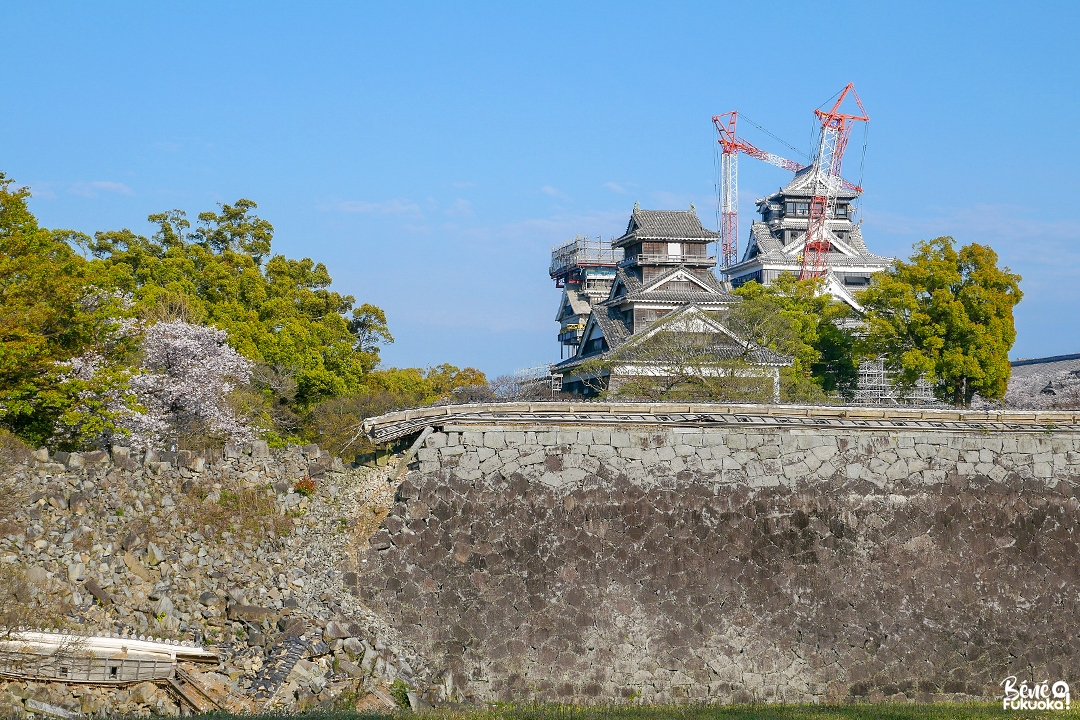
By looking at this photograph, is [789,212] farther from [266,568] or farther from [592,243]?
[266,568]

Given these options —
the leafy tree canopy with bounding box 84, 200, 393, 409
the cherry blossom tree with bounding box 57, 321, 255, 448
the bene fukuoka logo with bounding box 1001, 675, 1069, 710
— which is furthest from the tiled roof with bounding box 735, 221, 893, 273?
the bene fukuoka logo with bounding box 1001, 675, 1069, 710

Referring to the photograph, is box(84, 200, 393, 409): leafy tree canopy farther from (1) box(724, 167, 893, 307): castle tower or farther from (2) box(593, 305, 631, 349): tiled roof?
(1) box(724, 167, 893, 307): castle tower

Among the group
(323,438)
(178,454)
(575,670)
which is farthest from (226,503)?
(323,438)

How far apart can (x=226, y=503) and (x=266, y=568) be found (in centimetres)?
157

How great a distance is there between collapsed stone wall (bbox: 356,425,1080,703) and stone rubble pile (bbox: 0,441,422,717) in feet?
2.57

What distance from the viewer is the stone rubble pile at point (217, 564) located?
1383 cm

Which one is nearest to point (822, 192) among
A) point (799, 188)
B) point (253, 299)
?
point (799, 188)

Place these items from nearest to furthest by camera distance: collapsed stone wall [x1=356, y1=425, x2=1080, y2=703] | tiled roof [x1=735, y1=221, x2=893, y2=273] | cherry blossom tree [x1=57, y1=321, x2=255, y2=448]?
1. collapsed stone wall [x1=356, y1=425, x2=1080, y2=703]
2. cherry blossom tree [x1=57, y1=321, x2=255, y2=448]
3. tiled roof [x1=735, y1=221, x2=893, y2=273]

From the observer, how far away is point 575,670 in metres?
15.5

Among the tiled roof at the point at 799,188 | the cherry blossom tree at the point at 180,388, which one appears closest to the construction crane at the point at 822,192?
the tiled roof at the point at 799,188

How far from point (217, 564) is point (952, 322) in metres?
29.2

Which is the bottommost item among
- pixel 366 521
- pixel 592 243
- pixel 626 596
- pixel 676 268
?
pixel 626 596

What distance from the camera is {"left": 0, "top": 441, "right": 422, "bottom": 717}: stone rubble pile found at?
45.4 feet

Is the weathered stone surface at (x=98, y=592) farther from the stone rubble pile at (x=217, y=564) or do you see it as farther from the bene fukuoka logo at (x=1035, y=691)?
the bene fukuoka logo at (x=1035, y=691)
